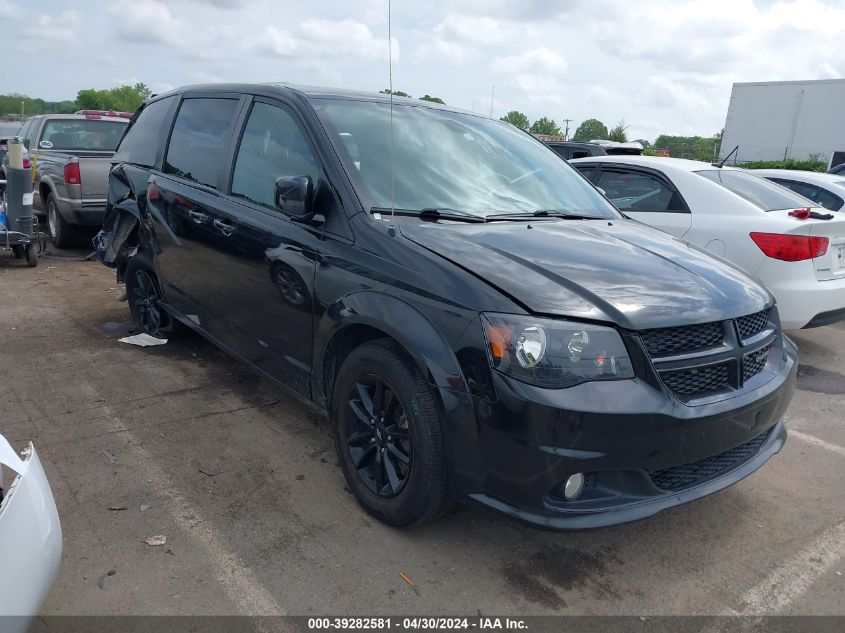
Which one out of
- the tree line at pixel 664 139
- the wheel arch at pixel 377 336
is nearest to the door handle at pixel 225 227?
the wheel arch at pixel 377 336

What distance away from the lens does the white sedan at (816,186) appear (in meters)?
8.12

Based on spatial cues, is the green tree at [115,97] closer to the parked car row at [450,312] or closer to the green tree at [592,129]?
the green tree at [592,129]

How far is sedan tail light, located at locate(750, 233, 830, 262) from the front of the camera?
16.4 ft

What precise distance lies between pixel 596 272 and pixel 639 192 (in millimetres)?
3789

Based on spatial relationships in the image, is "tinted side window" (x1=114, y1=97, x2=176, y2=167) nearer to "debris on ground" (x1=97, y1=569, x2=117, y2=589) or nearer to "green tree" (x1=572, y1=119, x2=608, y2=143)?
"debris on ground" (x1=97, y1=569, x2=117, y2=589)

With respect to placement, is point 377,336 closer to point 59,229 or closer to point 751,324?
point 751,324

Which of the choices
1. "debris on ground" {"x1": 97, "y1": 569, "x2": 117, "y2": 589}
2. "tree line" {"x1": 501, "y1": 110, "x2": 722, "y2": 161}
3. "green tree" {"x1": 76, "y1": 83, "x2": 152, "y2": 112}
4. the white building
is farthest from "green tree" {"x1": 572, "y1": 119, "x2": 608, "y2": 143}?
"debris on ground" {"x1": 97, "y1": 569, "x2": 117, "y2": 589}

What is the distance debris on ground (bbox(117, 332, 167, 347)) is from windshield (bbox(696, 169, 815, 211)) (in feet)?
15.8

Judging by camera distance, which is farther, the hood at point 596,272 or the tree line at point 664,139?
the tree line at point 664,139

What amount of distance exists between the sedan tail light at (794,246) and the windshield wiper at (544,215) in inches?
88.1

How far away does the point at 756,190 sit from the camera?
5875 millimetres

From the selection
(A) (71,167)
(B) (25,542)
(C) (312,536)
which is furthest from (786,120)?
(B) (25,542)

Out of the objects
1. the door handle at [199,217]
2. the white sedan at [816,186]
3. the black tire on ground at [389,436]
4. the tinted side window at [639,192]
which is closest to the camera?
the black tire on ground at [389,436]

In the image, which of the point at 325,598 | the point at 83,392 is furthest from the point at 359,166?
the point at 83,392
